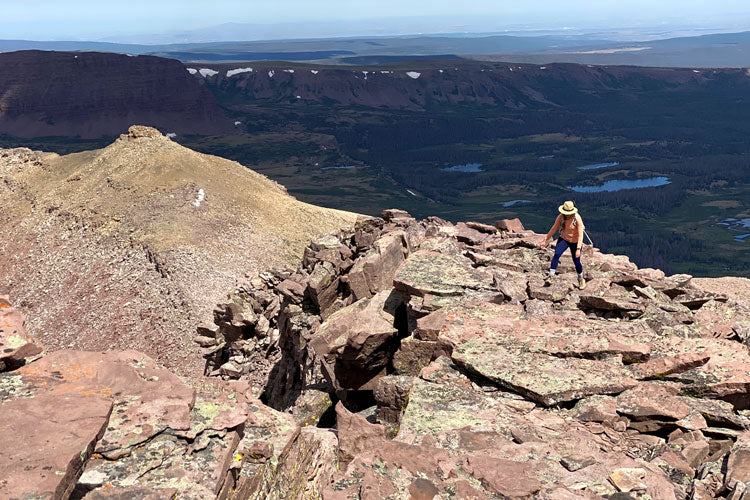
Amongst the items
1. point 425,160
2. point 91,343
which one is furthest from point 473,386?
point 425,160

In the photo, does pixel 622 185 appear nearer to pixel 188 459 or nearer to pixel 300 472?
pixel 300 472

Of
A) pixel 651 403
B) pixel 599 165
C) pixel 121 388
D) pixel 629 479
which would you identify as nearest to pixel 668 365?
pixel 651 403

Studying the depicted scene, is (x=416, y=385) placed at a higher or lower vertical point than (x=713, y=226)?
higher

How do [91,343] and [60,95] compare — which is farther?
[60,95]

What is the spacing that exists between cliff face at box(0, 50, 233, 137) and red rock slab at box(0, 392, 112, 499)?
170m

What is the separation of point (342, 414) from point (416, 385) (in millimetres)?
1663

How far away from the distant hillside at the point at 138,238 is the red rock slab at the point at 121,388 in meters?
23.2

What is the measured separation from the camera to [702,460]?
8945 millimetres

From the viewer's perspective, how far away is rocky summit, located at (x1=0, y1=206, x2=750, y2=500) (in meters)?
7.27

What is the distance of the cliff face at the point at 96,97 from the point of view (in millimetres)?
161000

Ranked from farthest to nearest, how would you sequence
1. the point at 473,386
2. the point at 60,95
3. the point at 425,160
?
the point at 425,160 → the point at 60,95 → the point at 473,386

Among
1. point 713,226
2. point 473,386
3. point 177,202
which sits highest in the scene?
point 473,386

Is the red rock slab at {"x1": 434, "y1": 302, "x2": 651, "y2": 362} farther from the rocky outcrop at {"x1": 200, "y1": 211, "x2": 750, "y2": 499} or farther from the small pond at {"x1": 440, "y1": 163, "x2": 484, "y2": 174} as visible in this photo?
the small pond at {"x1": 440, "y1": 163, "x2": 484, "y2": 174}

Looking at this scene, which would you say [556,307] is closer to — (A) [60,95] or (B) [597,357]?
(B) [597,357]
